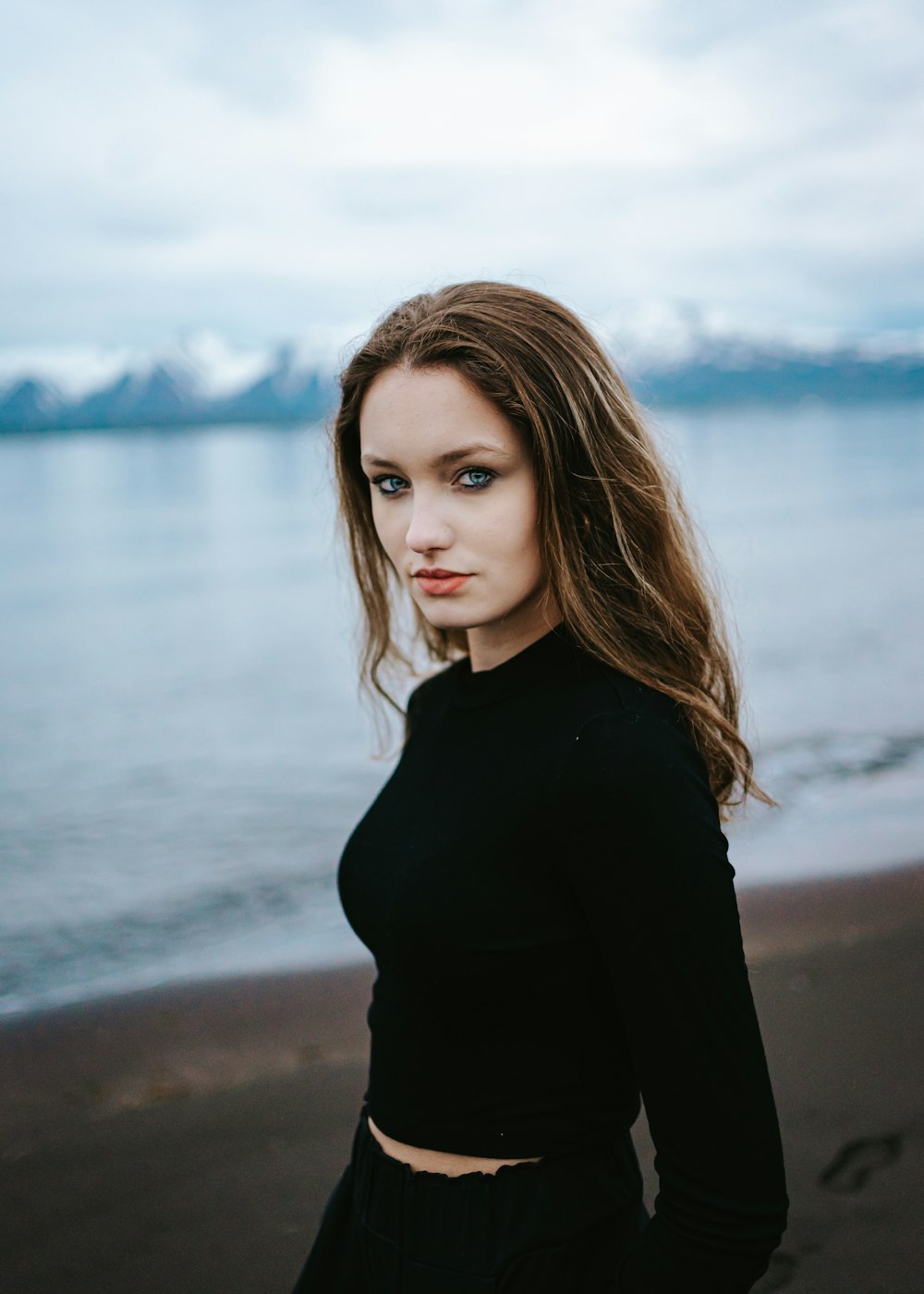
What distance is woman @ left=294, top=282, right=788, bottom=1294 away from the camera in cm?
A: 129

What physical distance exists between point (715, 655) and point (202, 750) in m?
9.75

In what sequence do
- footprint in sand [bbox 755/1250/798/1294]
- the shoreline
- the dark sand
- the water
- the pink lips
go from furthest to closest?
the water, the shoreline, the dark sand, footprint in sand [bbox 755/1250/798/1294], the pink lips

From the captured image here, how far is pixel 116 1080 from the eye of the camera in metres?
4.20

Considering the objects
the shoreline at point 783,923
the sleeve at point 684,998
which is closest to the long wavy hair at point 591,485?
the sleeve at point 684,998

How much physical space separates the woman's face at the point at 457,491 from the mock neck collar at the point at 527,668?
8 cm

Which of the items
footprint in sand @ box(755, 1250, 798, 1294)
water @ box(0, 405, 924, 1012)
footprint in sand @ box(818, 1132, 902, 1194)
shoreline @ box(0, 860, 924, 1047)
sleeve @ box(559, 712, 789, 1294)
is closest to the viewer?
sleeve @ box(559, 712, 789, 1294)

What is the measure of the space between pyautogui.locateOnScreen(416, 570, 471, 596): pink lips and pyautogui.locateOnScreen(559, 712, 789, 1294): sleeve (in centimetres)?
38

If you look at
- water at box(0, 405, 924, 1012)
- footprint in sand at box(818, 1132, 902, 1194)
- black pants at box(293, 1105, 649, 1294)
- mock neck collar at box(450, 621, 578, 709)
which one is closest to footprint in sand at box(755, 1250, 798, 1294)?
footprint in sand at box(818, 1132, 902, 1194)

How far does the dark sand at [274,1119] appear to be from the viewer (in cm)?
314

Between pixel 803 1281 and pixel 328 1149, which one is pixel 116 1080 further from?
pixel 803 1281

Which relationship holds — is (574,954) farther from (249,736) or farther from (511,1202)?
(249,736)

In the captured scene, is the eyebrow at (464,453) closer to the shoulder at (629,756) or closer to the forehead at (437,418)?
the forehead at (437,418)

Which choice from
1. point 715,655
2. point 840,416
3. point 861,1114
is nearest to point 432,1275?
point 715,655

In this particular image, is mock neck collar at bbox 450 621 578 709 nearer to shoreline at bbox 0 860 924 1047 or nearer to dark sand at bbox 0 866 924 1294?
dark sand at bbox 0 866 924 1294
